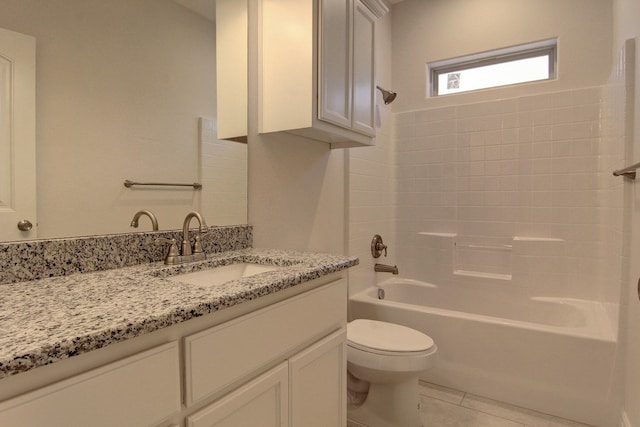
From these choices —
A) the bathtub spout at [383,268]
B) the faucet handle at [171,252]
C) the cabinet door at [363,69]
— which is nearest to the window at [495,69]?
the cabinet door at [363,69]

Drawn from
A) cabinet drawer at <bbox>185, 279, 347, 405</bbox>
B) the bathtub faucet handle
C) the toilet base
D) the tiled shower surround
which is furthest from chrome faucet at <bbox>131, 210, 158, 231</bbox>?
the tiled shower surround

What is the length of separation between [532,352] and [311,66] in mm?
1839

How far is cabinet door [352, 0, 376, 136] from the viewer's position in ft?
5.73

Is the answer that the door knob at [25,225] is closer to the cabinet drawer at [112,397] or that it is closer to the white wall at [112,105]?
the white wall at [112,105]

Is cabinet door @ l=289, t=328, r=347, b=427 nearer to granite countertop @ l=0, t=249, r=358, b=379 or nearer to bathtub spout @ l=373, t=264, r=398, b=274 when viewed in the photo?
granite countertop @ l=0, t=249, r=358, b=379

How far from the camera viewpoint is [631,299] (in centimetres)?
160

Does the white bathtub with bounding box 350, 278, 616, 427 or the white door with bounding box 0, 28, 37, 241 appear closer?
the white door with bounding box 0, 28, 37, 241

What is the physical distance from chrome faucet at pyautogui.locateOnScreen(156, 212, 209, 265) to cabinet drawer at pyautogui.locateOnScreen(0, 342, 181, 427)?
55 cm

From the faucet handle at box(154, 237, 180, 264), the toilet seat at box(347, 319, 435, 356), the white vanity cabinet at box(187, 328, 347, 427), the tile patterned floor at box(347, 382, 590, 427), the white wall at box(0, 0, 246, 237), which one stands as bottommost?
the tile patterned floor at box(347, 382, 590, 427)

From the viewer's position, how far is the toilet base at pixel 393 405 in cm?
172

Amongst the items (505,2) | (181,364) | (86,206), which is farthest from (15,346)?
(505,2)

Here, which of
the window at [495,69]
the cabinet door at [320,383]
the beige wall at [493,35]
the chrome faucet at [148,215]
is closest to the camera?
the cabinet door at [320,383]

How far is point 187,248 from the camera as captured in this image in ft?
4.16

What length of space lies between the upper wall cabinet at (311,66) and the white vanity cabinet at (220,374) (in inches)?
28.8
